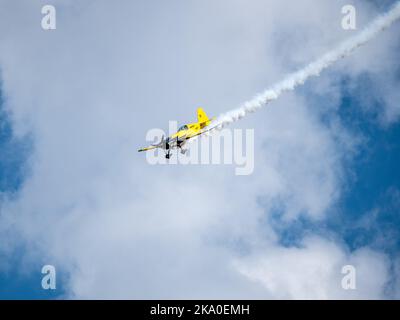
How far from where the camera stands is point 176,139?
265 ft

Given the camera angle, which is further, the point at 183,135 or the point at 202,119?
the point at 202,119

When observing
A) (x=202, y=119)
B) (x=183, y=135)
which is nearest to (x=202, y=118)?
(x=202, y=119)

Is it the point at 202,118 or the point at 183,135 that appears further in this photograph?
the point at 202,118

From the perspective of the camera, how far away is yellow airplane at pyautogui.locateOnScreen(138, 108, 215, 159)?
78.9 meters

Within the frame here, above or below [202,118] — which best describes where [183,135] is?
below

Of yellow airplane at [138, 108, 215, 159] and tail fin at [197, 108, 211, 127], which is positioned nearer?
yellow airplane at [138, 108, 215, 159]

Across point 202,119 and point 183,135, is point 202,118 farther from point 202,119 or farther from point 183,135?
point 183,135

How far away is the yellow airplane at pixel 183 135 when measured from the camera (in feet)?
259

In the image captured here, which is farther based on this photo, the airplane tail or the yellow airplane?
the airplane tail

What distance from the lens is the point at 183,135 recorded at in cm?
8188

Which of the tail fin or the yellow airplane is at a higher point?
the tail fin
